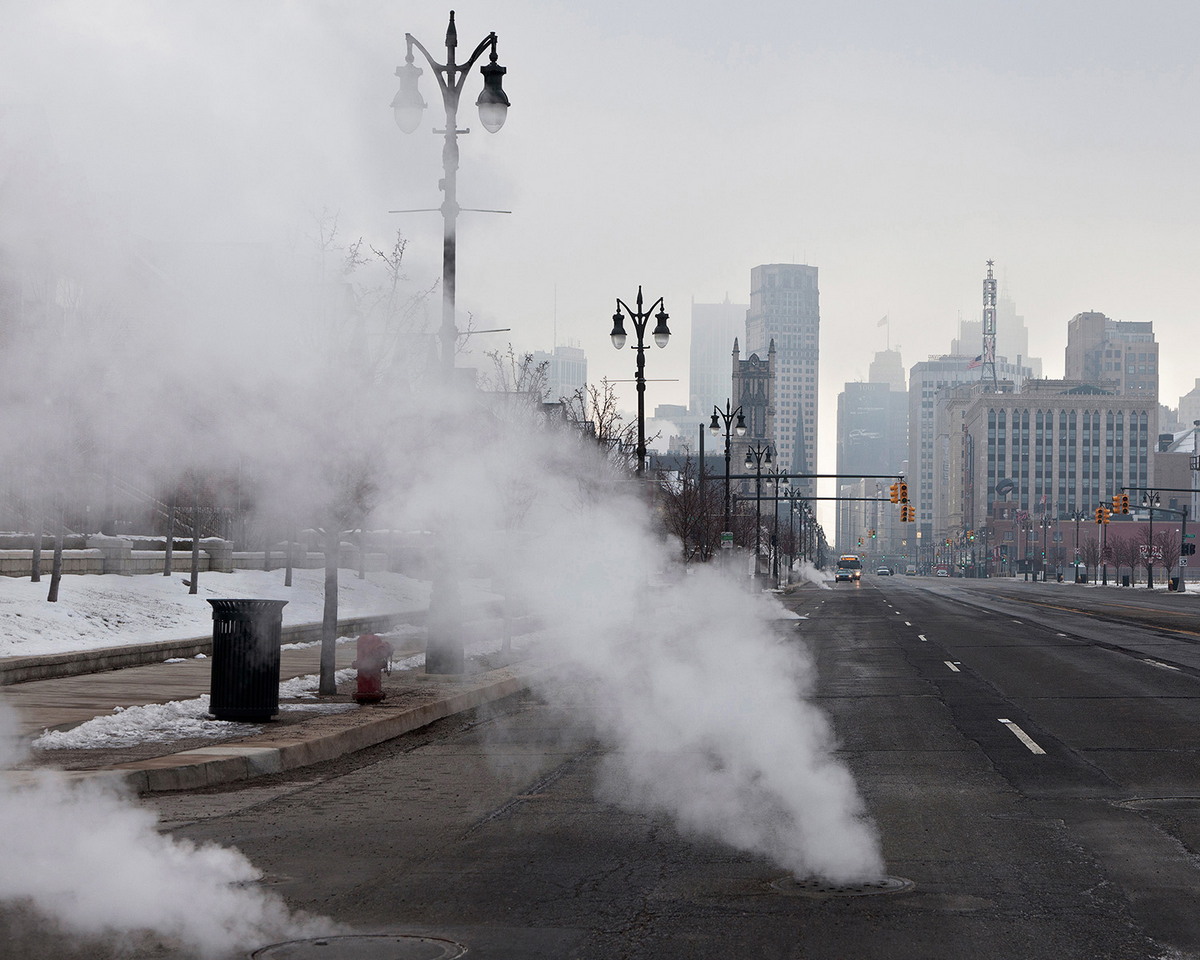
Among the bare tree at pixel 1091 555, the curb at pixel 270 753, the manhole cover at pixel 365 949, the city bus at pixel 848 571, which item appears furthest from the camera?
→ the bare tree at pixel 1091 555

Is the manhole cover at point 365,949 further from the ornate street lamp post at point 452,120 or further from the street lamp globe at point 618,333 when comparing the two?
the street lamp globe at point 618,333

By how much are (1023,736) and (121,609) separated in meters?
15.4

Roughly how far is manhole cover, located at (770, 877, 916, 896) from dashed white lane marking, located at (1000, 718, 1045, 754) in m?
5.98

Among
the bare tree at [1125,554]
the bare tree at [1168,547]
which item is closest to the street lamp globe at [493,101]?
the bare tree at [1168,547]

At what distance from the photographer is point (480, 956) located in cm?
578

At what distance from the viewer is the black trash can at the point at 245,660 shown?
507 inches

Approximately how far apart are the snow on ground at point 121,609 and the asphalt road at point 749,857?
7427mm

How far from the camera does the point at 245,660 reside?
43.3 feet

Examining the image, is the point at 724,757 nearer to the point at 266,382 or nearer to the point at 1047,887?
the point at 1047,887

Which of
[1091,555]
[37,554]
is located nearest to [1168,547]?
[1091,555]

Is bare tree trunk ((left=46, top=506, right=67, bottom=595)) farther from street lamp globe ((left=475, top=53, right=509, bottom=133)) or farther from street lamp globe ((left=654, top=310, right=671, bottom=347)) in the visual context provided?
street lamp globe ((left=654, top=310, right=671, bottom=347))

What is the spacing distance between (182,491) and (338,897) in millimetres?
14034

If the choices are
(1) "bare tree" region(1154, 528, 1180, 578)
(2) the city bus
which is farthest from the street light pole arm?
(1) "bare tree" region(1154, 528, 1180, 578)

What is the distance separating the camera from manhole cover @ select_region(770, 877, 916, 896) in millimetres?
7016
